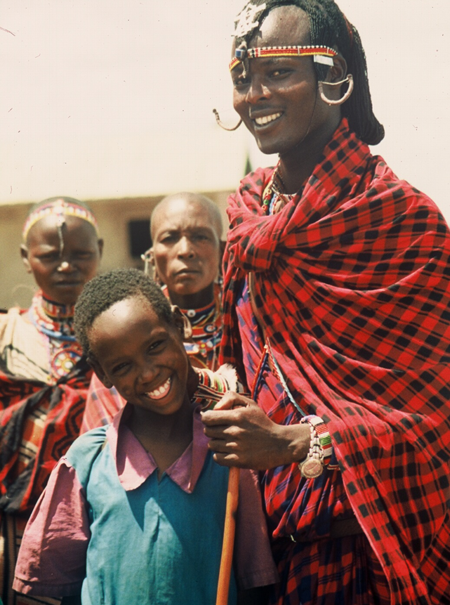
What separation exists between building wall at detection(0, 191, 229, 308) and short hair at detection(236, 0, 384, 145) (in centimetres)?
643

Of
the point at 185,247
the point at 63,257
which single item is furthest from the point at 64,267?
the point at 185,247

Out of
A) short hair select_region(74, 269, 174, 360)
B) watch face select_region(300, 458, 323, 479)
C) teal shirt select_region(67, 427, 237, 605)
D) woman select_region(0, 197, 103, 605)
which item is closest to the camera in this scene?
watch face select_region(300, 458, 323, 479)

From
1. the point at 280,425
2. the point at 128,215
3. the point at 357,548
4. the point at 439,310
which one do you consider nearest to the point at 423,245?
the point at 439,310

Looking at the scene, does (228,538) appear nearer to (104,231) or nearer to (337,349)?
(337,349)

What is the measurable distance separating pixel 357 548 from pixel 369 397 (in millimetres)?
440

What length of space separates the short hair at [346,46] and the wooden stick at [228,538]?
1.15 m

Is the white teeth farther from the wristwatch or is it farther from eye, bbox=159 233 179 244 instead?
eye, bbox=159 233 179 244

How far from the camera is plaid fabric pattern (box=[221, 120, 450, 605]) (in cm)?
221

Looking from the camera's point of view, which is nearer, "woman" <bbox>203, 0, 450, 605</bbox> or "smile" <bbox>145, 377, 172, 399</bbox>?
"woman" <bbox>203, 0, 450, 605</bbox>

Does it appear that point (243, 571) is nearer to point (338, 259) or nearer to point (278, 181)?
point (338, 259)

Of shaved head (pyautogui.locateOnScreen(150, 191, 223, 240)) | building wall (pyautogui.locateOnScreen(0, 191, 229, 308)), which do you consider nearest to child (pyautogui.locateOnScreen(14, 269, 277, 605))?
shaved head (pyautogui.locateOnScreen(150, 191, 223, 240))

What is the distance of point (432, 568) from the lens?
2.39 metres

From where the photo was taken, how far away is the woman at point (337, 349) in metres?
2.21

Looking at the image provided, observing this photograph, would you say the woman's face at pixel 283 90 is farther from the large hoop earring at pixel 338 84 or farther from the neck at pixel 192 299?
the neck at pixel 192 299
